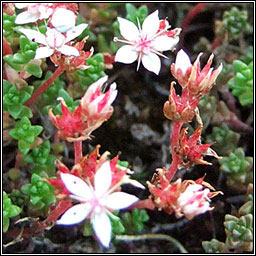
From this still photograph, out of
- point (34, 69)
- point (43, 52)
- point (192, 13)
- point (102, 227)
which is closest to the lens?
point (102, 227)

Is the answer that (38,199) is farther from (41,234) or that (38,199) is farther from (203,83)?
(203,83)

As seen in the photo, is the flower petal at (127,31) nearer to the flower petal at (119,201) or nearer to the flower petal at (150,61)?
the flower petal at (150,61)

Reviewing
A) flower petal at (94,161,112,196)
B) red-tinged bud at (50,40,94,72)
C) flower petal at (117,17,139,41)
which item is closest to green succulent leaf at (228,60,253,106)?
flower petal at (117,17,139,41)

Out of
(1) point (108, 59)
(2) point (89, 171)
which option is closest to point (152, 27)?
(1) point (108, 59)

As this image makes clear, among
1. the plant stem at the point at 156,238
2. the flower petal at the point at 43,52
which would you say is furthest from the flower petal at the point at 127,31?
the plant stem at the point at 156,238

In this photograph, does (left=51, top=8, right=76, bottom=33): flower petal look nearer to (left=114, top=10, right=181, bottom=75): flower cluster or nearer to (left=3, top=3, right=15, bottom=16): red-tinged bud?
(left=114, top=10, right=181, bottom=75): flower cluster

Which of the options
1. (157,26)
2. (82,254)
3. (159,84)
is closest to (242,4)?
(159,84)

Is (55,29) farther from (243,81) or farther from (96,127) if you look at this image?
(243,81)
